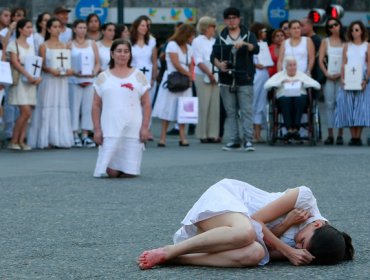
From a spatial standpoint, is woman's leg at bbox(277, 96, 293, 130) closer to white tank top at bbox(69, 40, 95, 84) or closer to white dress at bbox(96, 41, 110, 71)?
white dress at bbox(96, 41, 110, 71)

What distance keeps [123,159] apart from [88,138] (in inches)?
217

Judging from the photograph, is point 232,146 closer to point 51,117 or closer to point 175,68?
point 175,68

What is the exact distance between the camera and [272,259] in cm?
816

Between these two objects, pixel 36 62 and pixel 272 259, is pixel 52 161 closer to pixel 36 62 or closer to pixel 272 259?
pixel 36 62

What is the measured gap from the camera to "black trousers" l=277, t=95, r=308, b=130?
64.6ft

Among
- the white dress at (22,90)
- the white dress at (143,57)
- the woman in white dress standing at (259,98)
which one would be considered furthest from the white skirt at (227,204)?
the woman in white dress standing at (259,98)

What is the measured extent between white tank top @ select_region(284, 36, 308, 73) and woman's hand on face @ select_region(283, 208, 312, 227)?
12150 millimetres

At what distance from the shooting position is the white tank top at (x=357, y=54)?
19852 mm

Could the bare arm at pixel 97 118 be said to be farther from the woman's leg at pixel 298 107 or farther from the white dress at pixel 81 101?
the woman's leg at pixel 298 107

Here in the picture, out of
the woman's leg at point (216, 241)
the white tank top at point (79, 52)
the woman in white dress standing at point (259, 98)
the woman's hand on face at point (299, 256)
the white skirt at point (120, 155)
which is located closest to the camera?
the woman's leg at point (216, 241)

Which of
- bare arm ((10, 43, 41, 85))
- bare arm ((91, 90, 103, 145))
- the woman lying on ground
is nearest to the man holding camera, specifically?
bare arm ((10, 43, 41, 85))

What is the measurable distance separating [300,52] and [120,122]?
21.4ft

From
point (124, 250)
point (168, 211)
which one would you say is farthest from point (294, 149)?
point (124, 250)

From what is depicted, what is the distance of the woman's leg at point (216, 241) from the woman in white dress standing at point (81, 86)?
37.9 ft
